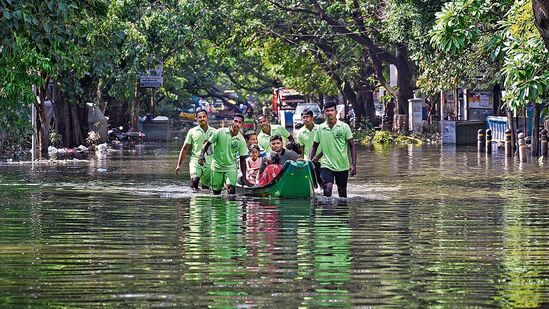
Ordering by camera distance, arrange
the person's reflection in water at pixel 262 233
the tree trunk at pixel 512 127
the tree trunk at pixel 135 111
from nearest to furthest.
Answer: the person's reflection in water at pixel 262 233, the tree trunk at pixel 512 127, the tree trunk at pixel 135 111

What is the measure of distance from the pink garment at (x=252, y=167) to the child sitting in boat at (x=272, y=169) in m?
0.89

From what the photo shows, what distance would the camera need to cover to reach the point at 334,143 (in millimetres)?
20797

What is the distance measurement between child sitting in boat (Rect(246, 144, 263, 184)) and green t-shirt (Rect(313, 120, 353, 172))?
2.84m

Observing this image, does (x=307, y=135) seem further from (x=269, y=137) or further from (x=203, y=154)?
(x=203, y=154)

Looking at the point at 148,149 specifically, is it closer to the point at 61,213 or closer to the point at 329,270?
the point at 61,213

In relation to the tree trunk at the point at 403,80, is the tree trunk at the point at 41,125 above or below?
below

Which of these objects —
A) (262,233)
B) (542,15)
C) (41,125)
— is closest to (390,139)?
(41,125)

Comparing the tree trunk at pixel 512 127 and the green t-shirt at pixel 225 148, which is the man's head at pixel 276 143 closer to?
the green t-shirt at pixel 225 148

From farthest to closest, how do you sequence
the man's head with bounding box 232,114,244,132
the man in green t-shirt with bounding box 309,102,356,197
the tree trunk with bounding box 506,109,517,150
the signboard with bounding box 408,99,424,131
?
the signboard with bounding box 408,99,424,131, the tree trunk with bounding box 506,109,517,150, the man's head with bounding box 232,114,244,132, the man in green t-shirt with bounding box 309,102,356,197

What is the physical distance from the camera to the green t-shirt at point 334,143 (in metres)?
20.8

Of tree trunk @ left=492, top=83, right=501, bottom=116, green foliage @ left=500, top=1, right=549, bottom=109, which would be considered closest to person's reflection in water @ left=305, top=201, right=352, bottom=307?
green foliage @ left=500, top=1, right=549, bottom=109

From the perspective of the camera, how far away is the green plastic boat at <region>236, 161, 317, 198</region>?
21.3 metres

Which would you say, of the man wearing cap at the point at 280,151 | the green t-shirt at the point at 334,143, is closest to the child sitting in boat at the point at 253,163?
the man wearing cap at the point at 280,151

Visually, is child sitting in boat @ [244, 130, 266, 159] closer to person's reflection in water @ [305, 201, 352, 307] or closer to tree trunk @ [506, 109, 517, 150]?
person's reflection in water @ [305, 201, 352, 307]
